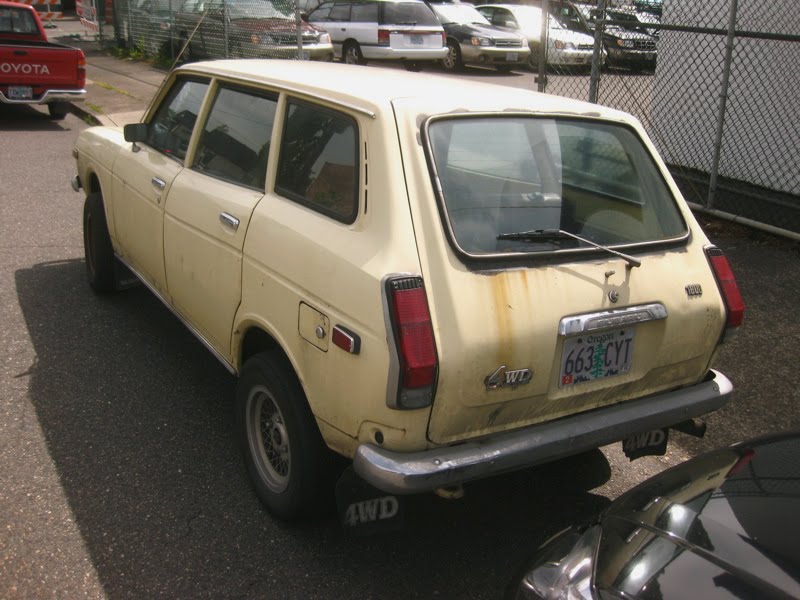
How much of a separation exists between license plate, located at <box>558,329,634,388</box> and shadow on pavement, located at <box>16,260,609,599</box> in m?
0.65

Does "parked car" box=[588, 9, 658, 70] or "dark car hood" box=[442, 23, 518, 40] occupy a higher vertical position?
"parked car" box=[588, 9, 658, 70]

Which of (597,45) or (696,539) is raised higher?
(597,45)

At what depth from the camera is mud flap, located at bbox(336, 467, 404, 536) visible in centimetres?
285

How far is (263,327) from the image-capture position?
3234 mm

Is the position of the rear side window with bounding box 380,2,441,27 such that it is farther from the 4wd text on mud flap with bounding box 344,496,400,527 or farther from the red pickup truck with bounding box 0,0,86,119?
the 4wd text on mud flap with bounding box 344,496,400,527

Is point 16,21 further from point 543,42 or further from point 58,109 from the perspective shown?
point 543,42

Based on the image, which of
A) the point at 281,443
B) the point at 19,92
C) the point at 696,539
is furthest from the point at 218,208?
the point at 19,92

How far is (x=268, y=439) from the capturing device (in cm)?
344

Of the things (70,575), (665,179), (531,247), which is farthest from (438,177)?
(70,575)

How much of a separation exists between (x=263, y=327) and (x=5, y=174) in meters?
7.28

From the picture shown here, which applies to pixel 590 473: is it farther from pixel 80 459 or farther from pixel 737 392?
pixel 80 459

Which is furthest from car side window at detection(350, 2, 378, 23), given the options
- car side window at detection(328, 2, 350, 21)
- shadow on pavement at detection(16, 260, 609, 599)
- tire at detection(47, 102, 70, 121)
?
shadow on pavement at detection(16, 260, 609, 599)

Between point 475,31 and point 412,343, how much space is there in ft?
61.3

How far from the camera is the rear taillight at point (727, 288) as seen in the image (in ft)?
10.8
